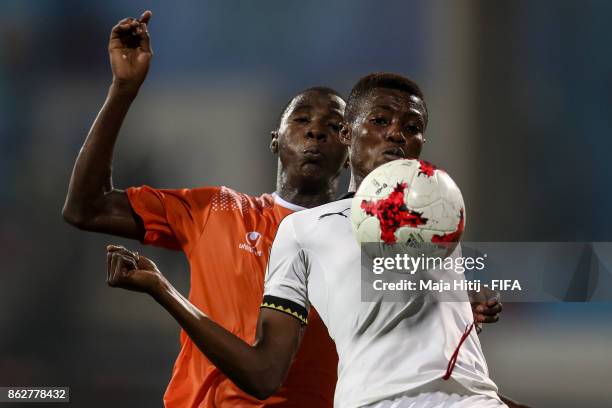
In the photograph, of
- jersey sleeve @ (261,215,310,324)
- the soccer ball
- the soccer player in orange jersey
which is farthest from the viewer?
the soccer player in orange jersey

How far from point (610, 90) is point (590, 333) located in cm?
201

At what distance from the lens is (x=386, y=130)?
270cm

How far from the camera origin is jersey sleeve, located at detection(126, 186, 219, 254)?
358 centimetres

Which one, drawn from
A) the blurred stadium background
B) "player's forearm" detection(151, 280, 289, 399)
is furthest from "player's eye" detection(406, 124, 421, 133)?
A: the blurred stadium background

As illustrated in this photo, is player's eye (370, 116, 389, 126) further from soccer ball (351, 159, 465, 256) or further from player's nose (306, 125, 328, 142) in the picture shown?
player's nose (306, 125, 328, 142)

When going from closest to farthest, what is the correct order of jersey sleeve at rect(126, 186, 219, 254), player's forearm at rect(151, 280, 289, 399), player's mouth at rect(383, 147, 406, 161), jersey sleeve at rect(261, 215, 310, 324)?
player's forearm at rect(151, 280, 289, 399), jersey sleeve at rect(261, 215, 310, 324), player's mouth at rect(383, 147, 406, 161), jersey sleeve at rect(126, 186, 219, 254)

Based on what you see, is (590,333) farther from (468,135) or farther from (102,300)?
(102,300)

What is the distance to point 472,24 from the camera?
23.3ft

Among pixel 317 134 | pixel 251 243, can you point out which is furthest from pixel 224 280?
pixel 317 134

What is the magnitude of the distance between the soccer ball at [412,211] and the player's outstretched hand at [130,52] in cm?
117

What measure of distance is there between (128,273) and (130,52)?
1.09m

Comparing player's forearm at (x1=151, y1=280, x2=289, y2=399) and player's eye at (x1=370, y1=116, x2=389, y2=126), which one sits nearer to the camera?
player's forearm at (x1=151, y1=280, x2=289, y2=399)

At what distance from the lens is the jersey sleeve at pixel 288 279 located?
8.09 feet

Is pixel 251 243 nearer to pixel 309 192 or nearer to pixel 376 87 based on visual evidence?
pixel 309 192
